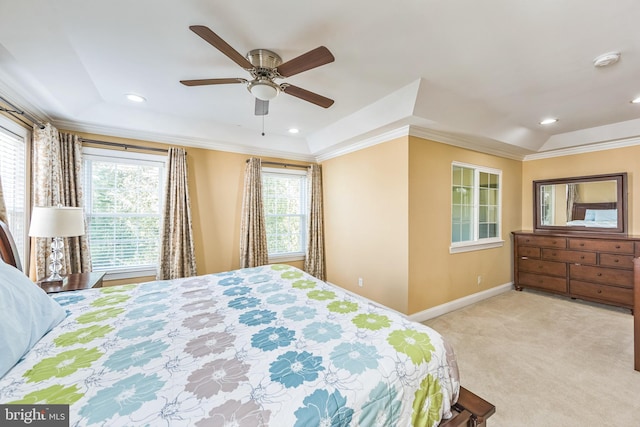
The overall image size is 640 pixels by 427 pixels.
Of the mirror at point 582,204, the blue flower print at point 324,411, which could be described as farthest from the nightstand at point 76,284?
the mirror at point 582,204

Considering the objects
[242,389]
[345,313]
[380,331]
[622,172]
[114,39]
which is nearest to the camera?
[242,389]

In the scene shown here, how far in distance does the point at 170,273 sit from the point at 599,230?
6.23 meters

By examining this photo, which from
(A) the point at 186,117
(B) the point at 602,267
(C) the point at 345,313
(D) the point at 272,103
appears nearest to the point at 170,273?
(A) the point at 186,117

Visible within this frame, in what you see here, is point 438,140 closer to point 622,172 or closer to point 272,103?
point 272,103

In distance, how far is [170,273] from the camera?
3301 millimetres

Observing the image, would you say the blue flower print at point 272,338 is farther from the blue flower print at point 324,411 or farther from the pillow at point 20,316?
the pillow at point 20,316

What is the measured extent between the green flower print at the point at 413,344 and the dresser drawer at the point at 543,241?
4009mm

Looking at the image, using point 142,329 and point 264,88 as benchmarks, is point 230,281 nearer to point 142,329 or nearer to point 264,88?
point 142,329

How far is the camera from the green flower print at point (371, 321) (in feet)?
4.59

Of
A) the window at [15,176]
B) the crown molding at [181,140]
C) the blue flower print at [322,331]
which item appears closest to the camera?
the blue flower print at [322,331]

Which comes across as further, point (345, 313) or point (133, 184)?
point (133, 184)

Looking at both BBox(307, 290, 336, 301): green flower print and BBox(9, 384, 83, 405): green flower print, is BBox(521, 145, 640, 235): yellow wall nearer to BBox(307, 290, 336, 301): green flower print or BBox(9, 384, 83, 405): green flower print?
BBox(307, 290, 336, 301): green flower print

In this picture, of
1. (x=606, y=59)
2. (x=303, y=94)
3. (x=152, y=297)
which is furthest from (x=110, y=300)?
(x=606, y=59)

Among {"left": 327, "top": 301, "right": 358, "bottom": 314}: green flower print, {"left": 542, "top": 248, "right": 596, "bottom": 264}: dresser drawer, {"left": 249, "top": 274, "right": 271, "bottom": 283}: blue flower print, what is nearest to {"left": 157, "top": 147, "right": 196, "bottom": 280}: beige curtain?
{"left": 249, "top": 274, "right": 271, "bottom": 283}: blue flower print
